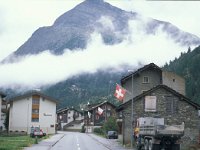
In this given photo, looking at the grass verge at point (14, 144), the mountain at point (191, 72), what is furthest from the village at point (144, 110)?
the mountain at point (191, 72)

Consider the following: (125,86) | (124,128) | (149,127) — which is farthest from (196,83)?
(149,127)

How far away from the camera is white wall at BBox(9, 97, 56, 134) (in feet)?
330

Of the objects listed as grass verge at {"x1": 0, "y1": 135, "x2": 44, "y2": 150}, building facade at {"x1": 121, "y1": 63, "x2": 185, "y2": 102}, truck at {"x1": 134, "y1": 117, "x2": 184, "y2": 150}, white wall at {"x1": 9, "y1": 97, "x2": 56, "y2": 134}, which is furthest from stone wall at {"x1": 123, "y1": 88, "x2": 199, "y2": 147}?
white wall at {"x1": 9, "y1": 97, "x2": 56, "y2": 134}

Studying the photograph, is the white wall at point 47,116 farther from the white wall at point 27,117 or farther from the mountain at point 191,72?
the mountain at point 191,72

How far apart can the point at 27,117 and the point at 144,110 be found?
55705 mm

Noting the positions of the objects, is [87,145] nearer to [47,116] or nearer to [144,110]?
[144,110]

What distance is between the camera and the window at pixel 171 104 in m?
48.5

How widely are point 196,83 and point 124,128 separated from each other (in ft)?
395

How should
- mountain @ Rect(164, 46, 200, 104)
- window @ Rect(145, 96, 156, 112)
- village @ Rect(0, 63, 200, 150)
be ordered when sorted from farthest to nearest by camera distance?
mountain @ Rect(164, 46, 200, 104) < window @ Rect(145, 96, 156, 112) < village @ Rect(0, 63, 200, 150)

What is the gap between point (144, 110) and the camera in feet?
163

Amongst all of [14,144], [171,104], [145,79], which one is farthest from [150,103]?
[145,79]

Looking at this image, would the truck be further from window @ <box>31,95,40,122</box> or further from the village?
window @ <box>31,95,40,122</box>

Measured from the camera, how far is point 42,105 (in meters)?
103

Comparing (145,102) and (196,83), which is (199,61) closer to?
(196,83)
